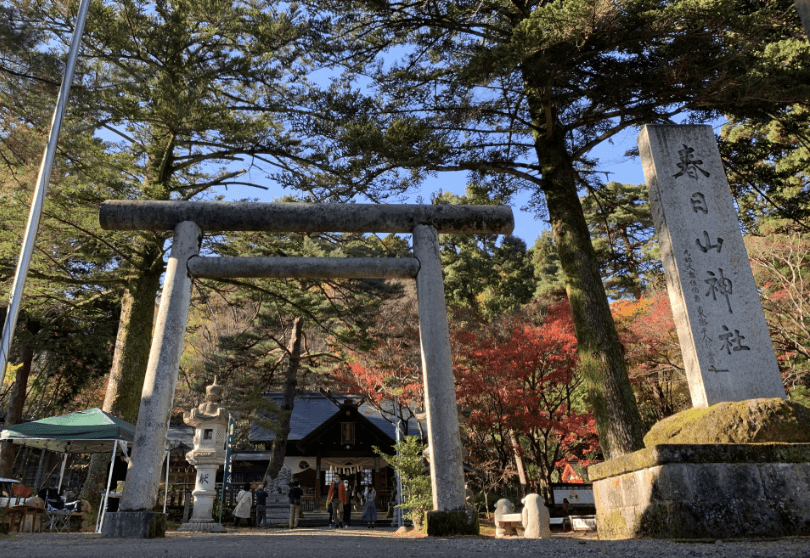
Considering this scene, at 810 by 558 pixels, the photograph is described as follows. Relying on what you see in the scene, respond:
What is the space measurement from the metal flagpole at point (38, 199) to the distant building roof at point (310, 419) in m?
14.0

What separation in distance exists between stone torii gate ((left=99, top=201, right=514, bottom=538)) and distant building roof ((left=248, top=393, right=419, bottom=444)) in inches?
557

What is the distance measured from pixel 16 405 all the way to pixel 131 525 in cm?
1345

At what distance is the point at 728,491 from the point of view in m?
3.83

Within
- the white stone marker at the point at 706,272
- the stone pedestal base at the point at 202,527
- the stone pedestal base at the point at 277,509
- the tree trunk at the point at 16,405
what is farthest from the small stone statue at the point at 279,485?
the white stone marker at the point at 706,272

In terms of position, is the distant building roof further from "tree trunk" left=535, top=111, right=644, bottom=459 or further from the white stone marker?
the white stone marker

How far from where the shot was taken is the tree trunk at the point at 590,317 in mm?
6816

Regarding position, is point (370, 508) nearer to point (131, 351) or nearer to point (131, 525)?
point (131, 351)

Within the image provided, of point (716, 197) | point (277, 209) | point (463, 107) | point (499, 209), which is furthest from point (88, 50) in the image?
point (716, 197)

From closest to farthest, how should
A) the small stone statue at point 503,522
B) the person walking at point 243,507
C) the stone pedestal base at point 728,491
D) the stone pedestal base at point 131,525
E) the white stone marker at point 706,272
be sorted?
1. the stone pedestal base at point 728,491
2. the white stone marker at point 706,272
3. the stone pedestal base at point 131,525
4. the small stone statue at point 503,522
5. the person walking at point 243,507

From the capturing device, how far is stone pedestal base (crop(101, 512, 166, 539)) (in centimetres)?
515

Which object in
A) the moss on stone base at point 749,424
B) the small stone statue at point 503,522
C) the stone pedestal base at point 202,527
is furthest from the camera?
the stone pedestal base at point 202,527

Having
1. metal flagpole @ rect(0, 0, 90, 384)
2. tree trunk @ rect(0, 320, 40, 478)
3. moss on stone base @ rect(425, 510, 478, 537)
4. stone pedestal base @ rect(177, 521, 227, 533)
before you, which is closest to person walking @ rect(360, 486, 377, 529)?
stone pedestal base @ rect(177, 521, 227, 533)

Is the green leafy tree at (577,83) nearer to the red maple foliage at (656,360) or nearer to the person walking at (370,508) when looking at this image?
the red maple foliage at (656,360)

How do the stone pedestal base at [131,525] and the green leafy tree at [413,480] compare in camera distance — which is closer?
the stone pedestal base at [131,525]
